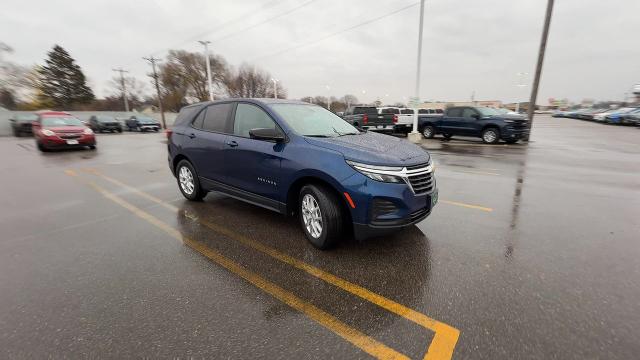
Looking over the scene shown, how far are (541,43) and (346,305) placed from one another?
17.3m

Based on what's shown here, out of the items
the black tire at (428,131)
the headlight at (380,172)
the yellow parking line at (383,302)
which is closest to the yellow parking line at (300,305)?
the yellow parking line at (383,302)

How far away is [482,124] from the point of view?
14273 mm

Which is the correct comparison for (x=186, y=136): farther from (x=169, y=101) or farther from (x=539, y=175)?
(x=169, y=101)

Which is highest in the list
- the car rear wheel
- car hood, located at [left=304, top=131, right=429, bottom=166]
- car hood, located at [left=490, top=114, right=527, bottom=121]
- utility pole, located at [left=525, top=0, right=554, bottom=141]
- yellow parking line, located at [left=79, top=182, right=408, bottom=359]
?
utility pole, located at [left=525, top=0, right=554, bottom=141]

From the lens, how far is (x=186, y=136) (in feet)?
17.3

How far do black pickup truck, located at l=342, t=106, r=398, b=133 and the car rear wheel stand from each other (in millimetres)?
1767

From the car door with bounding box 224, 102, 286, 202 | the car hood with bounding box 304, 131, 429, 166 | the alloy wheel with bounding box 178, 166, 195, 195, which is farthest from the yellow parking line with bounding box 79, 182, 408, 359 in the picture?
the car hood with bounding box 304, 131, 429, 166

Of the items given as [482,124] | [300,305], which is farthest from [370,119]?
[300,305]

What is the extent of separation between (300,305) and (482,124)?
14607mm

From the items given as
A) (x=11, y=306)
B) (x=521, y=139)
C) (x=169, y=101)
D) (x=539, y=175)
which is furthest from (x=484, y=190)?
(x=169, y=101)

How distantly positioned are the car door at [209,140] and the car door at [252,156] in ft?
0.62

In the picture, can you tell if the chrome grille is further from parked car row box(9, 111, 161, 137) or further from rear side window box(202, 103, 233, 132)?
parked car row box(9, 111, 161, 137)

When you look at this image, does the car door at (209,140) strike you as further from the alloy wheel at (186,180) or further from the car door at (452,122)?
the car door at (452,122)

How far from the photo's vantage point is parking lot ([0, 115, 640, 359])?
2.17 meters
